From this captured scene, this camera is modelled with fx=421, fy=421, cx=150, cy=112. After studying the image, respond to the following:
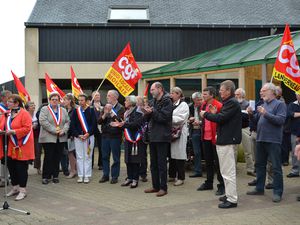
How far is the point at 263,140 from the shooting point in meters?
7.15

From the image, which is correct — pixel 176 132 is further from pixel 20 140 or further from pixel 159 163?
pixel 20 140

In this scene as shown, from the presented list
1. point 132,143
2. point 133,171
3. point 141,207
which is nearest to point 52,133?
point 132,143

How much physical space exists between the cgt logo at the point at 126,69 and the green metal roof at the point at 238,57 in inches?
150

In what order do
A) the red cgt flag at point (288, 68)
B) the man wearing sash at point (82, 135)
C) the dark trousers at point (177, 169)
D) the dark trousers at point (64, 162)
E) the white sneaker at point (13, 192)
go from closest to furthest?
the red cgt flag at point (288, 68), the white sneaker at point (13, 192), the dark trousers at point (177, 169), the man wearing sash at point (82, 135), the dark trousers at point (64, 162)

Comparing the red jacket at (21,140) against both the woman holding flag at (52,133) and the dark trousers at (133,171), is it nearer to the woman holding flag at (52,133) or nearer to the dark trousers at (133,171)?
the woman holding flag at (52,133)

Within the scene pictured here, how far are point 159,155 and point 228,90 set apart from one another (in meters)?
1.87

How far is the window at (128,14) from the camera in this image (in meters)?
22.0

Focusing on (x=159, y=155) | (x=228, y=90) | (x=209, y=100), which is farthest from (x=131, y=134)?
(x=228, y=90)

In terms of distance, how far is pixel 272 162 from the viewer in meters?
7.14

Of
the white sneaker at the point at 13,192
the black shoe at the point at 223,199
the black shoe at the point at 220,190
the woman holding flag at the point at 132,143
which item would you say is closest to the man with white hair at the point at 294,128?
the black shoe at the point at 220,190

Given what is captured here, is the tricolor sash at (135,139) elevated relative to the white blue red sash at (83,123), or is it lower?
lower

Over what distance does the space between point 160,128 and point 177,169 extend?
1.61m

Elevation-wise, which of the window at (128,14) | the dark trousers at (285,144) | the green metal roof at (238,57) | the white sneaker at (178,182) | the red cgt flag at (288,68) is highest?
the window at (128,14)

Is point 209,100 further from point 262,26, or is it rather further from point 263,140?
point 262,26
